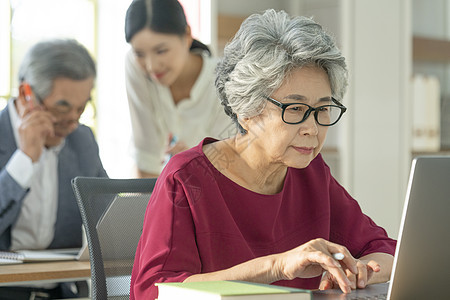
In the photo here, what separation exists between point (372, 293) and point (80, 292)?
3.88 ft

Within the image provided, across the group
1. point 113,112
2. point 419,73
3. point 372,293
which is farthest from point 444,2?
point 372,293

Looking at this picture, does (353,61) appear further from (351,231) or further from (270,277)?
(270,277)

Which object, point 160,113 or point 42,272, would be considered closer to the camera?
point 42,272

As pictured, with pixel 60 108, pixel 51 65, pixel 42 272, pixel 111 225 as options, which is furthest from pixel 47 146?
pixel 111 225

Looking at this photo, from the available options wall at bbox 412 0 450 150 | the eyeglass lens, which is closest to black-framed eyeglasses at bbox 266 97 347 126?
the eyeglass lens

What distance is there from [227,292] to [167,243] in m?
0.40

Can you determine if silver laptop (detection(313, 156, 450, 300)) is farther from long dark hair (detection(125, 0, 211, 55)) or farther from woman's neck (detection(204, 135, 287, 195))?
long dark hair (detection(125, 0, 211, 55))

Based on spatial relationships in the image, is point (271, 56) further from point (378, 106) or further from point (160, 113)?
point (378, 106)

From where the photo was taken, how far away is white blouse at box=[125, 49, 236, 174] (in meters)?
2.67

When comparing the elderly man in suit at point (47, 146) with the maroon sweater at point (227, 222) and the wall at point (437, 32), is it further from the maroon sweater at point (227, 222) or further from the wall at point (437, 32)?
the wall at point (437, 32)

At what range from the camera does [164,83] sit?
2.64m

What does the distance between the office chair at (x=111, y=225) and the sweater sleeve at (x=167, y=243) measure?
175 mm

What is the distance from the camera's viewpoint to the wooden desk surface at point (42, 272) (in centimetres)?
168

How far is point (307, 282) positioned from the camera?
154 centimetres
